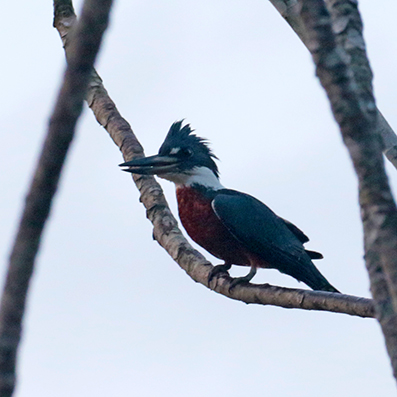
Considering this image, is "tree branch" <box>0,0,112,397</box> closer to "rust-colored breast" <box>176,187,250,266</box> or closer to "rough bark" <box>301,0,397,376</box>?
"rough bark" <box>301,0,397,376</box>

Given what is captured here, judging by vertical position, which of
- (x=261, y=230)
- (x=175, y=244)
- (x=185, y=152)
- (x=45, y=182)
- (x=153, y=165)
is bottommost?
(x=45, y=182)

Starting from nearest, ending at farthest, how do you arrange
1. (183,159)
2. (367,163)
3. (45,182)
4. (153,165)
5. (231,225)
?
(45,182) < (367,163) < (231,225) < (153,165) < (183,159)

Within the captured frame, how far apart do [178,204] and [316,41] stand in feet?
14.5

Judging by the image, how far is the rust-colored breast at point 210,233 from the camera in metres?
6.14

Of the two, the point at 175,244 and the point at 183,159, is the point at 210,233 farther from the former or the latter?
the point at 183,159

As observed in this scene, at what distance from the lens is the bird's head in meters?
6.70

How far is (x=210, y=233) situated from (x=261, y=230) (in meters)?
0.44

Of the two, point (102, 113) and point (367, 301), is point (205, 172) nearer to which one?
point (102, 113)

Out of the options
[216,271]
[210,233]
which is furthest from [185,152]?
[216,271]

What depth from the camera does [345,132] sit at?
223 centimetres

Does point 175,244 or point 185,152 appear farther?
point 185,152

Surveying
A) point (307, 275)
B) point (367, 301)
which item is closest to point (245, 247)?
point (307, 275)

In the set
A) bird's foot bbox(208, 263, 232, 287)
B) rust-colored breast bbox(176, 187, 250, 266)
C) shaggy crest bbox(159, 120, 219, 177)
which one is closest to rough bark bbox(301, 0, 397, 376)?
bird's foot bbox(208, 263, 232, 287)

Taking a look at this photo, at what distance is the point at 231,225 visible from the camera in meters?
6.12
